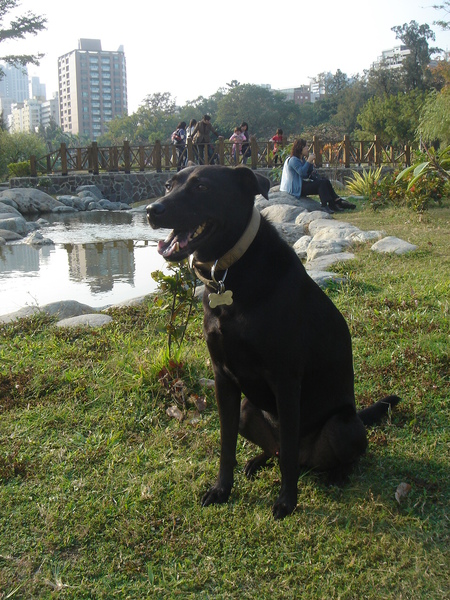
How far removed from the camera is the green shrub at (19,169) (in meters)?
23.8

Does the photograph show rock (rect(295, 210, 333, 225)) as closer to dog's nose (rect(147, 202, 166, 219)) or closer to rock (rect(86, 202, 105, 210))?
dog's nose (rect(147, 202, 166, 219))

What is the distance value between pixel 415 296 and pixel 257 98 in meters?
80.2

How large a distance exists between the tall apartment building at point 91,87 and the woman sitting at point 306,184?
147 metres

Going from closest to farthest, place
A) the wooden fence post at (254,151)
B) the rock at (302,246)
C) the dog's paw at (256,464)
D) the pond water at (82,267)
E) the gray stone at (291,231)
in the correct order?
the dog's paw at (256,464)
the pond water at (82,267)
the rock at (302,246)
the gray stone at (291,231)
the wooden fence post at (254,151)

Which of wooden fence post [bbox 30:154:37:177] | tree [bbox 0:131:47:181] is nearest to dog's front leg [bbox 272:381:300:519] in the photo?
wooden fence post [bbox 30:154:37:177]

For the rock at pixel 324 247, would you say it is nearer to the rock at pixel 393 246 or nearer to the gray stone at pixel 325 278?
the rock at pixel 393 246

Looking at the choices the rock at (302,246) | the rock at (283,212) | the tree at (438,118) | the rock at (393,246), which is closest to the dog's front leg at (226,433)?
the rock at (393,246)

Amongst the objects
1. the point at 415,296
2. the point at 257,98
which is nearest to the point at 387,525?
the point at 415,296

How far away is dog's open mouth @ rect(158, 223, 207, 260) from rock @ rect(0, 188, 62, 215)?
17297 mm

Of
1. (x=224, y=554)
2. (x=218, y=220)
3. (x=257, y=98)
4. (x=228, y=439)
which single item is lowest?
(x=224, y=554)

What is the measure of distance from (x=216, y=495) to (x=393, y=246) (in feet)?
17.3

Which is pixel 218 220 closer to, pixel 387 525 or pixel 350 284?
pixel 387 525

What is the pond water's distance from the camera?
7265 mm

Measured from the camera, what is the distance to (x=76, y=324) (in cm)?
499
